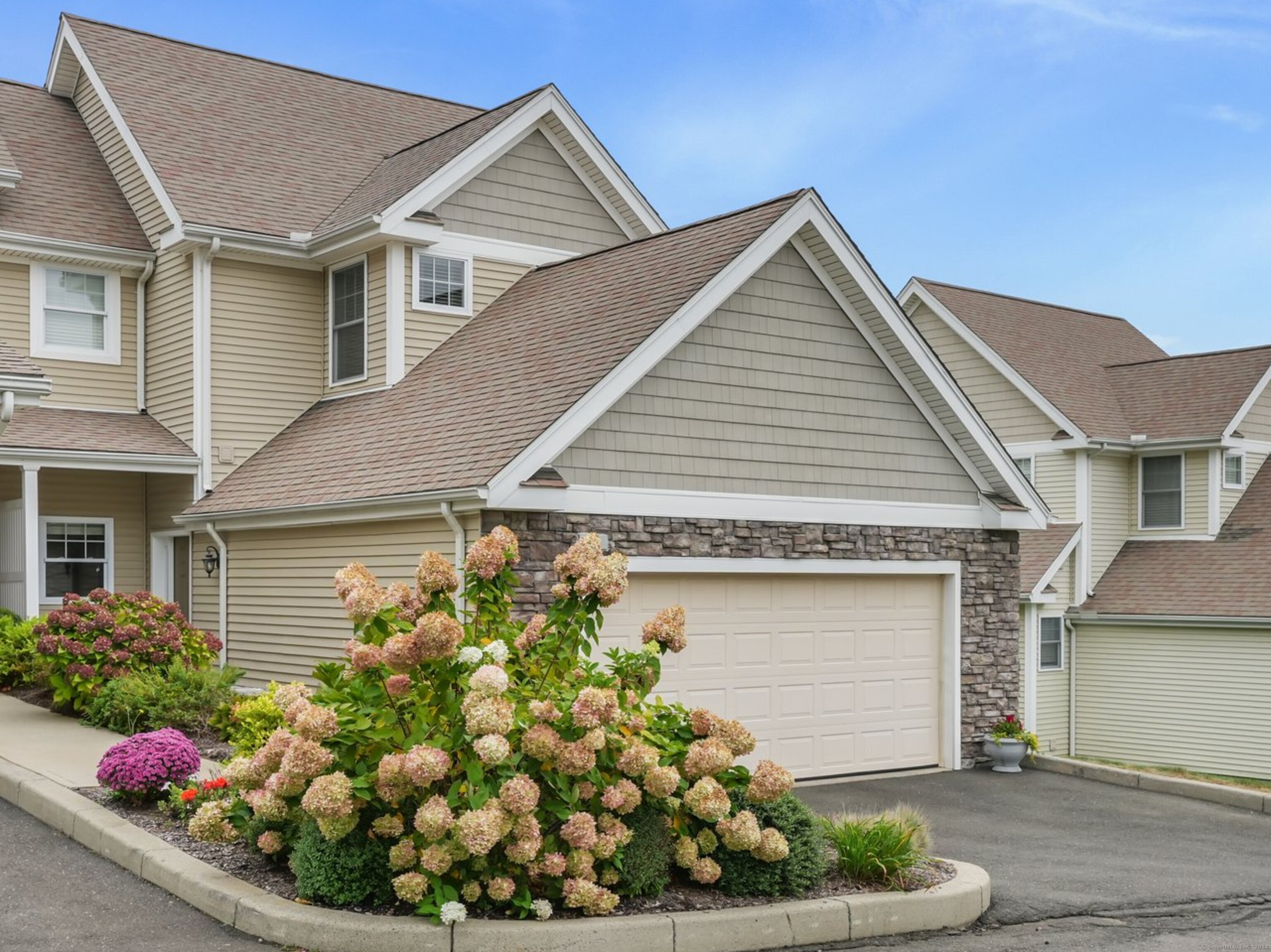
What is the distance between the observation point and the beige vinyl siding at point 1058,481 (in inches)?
1013

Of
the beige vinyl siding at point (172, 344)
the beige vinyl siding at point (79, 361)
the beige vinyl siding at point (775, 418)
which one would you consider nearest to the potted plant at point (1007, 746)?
the beige vinyl siding at point (775, 418)

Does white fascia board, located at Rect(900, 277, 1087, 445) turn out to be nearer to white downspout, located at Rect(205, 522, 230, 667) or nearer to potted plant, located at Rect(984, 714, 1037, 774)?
potted plant, located at Rect(984, 714, 1037, 774)

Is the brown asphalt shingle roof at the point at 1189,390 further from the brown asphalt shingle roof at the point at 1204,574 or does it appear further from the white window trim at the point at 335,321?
the white window trim at the point at 335,321

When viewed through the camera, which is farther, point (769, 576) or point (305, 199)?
point (305, 199)

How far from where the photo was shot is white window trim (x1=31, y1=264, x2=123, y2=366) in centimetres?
1736

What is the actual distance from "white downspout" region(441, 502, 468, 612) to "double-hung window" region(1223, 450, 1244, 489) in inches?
733

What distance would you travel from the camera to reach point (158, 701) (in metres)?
12.5

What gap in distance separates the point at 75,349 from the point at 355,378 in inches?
151

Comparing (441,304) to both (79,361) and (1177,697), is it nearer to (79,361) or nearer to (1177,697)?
(79,361)

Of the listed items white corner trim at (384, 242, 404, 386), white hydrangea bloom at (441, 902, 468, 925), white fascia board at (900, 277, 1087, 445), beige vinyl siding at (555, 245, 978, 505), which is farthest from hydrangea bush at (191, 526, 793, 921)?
white fascia board at (900, 277, 1087, 445)

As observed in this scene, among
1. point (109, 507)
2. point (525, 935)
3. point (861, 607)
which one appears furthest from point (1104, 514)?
point (525, 935)

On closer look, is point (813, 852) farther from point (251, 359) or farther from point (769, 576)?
point (251, 359)

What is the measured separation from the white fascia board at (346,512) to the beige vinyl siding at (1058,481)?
15.9 m

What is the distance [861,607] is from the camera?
14.6 m
